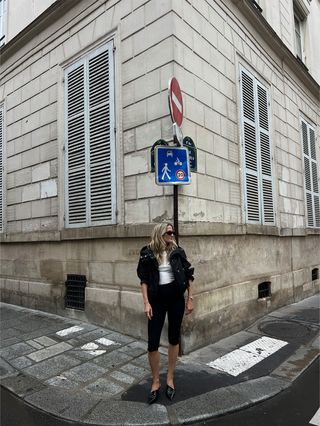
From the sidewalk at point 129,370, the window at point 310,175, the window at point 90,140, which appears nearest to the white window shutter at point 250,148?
the sidewalk at point 129,370

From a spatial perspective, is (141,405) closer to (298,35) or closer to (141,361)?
(141,361)

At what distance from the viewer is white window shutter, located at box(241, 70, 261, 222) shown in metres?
7.10

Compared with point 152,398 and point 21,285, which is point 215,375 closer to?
point 152,398

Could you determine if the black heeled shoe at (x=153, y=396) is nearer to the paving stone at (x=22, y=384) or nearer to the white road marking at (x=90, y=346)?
the paving stone at (x=22, y=384)

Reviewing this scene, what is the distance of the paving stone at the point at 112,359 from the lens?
14.8 ft

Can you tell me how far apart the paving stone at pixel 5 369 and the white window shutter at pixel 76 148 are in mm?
2757

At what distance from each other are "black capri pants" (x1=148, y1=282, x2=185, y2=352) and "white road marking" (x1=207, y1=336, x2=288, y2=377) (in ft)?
3.86

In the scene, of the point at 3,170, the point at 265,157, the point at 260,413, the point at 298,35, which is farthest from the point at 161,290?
the point at 298,35

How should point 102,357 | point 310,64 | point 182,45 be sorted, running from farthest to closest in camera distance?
point 310,64 < point 182,45 < point 102,357

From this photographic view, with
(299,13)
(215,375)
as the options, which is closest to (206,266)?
(215,375)

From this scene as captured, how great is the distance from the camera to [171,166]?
4.68m

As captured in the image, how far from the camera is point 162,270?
12.0 ft

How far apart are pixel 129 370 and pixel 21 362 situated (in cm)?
140

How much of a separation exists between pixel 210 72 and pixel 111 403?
5.18 metres
